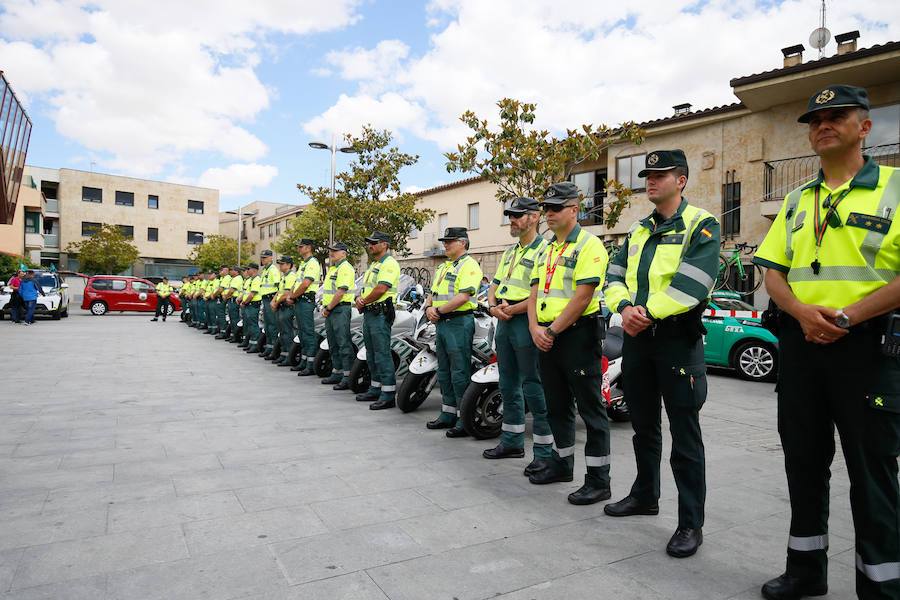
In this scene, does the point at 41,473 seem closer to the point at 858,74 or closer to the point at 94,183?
the point at 858,74

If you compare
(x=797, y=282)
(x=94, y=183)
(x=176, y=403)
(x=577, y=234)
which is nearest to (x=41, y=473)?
(x=176, y=403)

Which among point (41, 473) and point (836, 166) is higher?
point (836, 166)

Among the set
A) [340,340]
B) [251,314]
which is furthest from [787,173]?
[251,314]

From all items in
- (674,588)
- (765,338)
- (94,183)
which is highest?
(94,183)

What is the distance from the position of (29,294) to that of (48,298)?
1864 mm

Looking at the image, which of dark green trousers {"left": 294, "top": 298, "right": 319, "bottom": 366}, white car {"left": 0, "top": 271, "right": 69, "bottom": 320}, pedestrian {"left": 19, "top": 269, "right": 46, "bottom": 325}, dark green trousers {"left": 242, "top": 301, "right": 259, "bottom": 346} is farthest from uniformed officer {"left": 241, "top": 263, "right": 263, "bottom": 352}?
white car {"left": 0, "top": 271, "right": 69, "bottom": 320}

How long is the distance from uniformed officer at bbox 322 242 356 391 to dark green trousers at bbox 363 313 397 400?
0.96m

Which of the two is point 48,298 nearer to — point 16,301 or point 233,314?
point 16,301

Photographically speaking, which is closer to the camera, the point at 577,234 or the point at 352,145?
the point at 577,234

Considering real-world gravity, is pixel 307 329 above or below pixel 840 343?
below

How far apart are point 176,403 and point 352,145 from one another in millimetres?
16792

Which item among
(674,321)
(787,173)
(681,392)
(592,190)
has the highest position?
(592,190)

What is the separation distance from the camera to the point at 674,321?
3.21m

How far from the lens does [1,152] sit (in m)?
23.2
